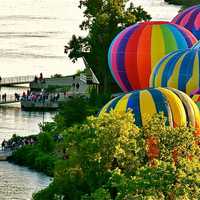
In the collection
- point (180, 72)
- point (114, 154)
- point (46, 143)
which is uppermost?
point (180, 72)

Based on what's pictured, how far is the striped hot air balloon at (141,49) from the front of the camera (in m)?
44.8

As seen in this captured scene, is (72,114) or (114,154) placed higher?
(114,154)

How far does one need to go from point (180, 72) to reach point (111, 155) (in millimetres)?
11458

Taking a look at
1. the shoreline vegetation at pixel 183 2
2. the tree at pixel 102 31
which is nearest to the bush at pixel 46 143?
the tree at pixel 102 31

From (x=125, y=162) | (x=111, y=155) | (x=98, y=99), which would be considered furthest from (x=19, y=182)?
(x=125, y=162)

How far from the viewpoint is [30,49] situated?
263 ft

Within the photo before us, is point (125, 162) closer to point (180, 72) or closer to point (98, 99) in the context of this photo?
point (180, 72)

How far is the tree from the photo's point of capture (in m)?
55.6

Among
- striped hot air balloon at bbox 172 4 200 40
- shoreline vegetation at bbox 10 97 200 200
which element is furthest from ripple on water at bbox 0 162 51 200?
striped hot air balloon at bbox 172 4 200 40

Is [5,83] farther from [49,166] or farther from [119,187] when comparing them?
[119,187]

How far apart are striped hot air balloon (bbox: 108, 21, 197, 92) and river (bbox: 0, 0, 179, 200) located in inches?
219

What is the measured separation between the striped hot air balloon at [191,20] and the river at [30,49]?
705 cm

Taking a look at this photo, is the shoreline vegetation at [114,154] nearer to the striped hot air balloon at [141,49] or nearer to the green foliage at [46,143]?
the green foliage at [46,143]

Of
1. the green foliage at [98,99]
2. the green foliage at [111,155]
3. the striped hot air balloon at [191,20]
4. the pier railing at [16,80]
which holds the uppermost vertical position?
the striped hot air balloon at [191,20]
